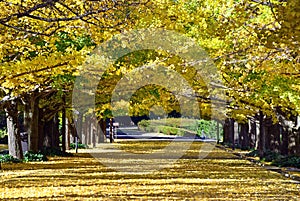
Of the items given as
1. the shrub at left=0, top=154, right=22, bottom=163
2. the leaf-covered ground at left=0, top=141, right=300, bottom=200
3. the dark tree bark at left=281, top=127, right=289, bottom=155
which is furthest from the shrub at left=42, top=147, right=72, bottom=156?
the dark tree bark at left=281, top=127, right=289, bottom=155

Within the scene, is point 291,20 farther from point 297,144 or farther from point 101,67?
point 297,144

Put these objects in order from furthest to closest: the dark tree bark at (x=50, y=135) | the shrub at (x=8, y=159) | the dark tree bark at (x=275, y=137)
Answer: the dark tree bark at (x=50, y=135) → the dark tree bark at (x=275, y=137) → the shrub at (x=8, y=159)

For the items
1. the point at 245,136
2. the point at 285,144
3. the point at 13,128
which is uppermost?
the point at 13,128

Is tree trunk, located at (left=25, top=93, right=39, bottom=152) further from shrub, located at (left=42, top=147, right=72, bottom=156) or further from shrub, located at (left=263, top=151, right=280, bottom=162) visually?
shrub, located at (left=263, top=151, right=280, bottom=162)

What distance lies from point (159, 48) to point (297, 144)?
32.9ft

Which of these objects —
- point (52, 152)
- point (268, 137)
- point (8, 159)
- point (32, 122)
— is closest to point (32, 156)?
point (32, 122)

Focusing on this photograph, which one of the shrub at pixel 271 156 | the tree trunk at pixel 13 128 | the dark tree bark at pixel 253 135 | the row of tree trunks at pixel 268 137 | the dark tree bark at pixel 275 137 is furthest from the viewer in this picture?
the dark tree bark at pixel 253 135

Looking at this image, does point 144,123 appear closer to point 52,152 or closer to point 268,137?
point 268,137

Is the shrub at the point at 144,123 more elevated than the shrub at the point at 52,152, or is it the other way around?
the shrub at the point at 144,123

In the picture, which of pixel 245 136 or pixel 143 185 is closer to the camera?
pixel 143 185

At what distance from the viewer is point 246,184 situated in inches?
729

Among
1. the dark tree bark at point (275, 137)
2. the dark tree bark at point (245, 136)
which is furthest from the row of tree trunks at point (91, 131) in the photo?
the dark tree bark at point (275, 137)

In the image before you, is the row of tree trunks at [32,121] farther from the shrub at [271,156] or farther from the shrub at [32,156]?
the shrub at [271,156]

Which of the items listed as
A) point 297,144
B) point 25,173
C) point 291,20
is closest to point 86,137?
point 297,144
